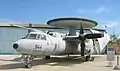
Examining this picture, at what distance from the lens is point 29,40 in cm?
1455

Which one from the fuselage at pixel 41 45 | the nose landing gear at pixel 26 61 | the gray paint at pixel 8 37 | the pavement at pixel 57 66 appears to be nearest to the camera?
the fuselage at pixel 41 45

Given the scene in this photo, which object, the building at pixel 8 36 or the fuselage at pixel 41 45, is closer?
the fuselage at pixel 41 45

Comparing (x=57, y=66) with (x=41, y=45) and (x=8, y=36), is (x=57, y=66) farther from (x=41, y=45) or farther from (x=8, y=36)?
(x=8, y=36)

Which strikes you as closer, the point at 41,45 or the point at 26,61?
the point at 26,61

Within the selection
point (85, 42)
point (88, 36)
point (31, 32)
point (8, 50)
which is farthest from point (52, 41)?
point (8, 50)

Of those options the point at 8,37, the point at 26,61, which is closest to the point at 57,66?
the point at 26,61

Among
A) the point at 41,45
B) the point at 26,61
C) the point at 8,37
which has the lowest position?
the point at 26,61

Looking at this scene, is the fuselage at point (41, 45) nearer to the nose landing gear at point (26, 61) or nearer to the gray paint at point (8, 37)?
the nose landing gear at point (26, 61)

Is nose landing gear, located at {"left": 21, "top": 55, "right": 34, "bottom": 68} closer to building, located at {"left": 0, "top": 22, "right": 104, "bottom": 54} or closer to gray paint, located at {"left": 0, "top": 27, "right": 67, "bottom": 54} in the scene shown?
building, located at {"left": 0, "top": 22, "right": 104, "bottom": 54}

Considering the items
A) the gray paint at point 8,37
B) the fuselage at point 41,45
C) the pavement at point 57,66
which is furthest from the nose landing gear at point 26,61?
the gray paint at point 8,37

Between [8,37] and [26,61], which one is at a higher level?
[8,37]

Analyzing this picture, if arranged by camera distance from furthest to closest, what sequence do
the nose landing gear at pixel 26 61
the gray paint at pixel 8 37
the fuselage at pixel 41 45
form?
the gray paint at pixel 8 37
the nose landing gear at pixel 26 61
the fuselage at pixel 41 45

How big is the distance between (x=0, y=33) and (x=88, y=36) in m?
23.9

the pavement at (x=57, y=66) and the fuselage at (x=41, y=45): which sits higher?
the fuselage at (x=41, y=45)
